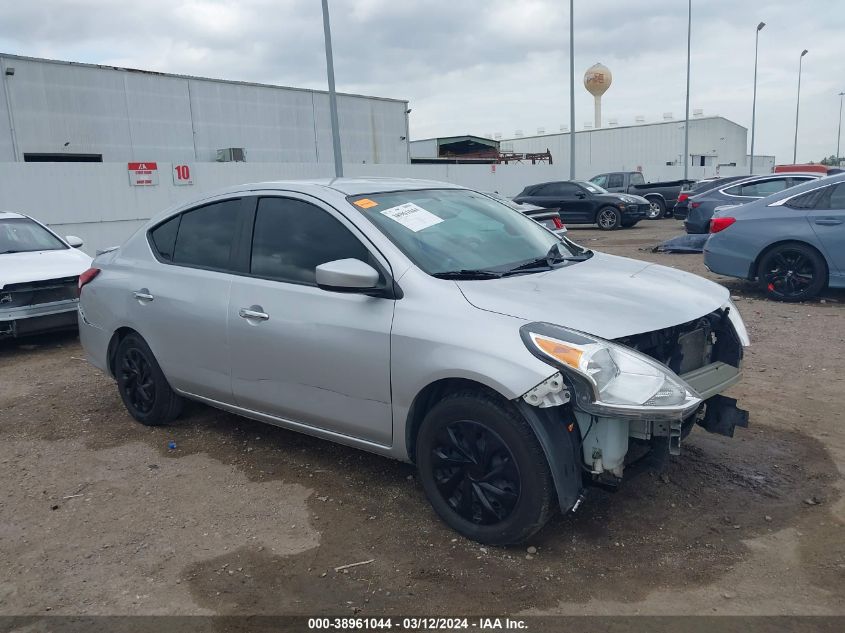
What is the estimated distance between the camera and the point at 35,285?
7.44m

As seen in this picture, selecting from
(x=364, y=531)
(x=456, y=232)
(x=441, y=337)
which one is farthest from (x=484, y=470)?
(x=456, y=232)

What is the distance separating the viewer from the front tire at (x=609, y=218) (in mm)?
20906

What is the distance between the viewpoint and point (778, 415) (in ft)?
15.6

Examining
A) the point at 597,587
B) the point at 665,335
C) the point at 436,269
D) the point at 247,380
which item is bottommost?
the point at 597,587

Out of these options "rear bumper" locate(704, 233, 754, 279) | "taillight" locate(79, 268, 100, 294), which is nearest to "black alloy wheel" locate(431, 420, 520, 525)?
"taillight" locate(79, 268, 100, 294)

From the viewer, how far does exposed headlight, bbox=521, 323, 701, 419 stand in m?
2.82

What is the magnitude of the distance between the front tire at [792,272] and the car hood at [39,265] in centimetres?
790

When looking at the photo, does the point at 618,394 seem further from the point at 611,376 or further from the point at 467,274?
the point at 467,274

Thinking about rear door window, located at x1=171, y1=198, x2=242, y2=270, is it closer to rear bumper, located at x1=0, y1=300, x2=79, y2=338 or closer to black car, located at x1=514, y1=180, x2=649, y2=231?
rear bumper, located at x1=0, y1=300, x2=79, y2=338

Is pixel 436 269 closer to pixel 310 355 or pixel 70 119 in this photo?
pixel 310 355

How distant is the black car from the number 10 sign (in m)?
9.52

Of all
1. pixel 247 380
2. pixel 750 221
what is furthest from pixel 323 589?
pixel 750 221

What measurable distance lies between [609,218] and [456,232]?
18.2 metres

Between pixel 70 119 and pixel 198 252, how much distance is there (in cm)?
2399
